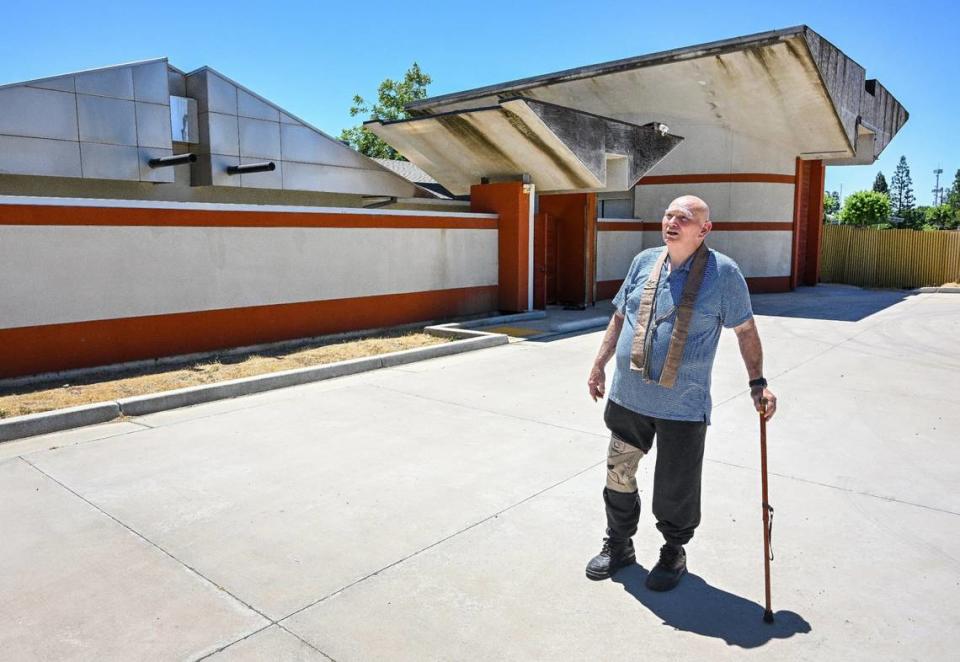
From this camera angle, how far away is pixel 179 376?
8.68m

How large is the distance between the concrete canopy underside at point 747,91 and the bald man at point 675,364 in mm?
13894

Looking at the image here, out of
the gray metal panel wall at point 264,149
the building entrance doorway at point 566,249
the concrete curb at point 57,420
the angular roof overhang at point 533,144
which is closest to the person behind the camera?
the concrete curb at point 57,420

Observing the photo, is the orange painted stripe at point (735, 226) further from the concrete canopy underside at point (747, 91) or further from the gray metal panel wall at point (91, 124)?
the gray metal panel wall at point (91, 124)

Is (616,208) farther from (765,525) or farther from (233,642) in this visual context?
(233,642)

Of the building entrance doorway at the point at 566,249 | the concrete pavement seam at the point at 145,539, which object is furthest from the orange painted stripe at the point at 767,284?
the concrete pavement seam at the point at 145,539

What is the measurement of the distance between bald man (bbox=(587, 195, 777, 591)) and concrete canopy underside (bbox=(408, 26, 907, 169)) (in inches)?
547

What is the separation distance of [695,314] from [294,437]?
411 centimetres

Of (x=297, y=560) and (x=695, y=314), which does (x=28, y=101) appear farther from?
(x=695, y=314)

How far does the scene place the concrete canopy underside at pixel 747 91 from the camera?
1589cm

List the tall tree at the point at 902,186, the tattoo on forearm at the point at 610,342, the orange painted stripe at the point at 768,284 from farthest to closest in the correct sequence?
the tall tree at the point at 902,186
the orange painted stripe at the point at 768,284
the tattoo on forearm at the point at 610,342

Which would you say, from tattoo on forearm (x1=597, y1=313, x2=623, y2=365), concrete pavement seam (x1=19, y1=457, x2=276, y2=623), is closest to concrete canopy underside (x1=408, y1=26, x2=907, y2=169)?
tattoo on forearm (x1=597, y1=313, x2=623, y2=365)

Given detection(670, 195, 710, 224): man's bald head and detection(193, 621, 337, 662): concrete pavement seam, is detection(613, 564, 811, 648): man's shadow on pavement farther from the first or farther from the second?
detection(670, 195, 710, 224): man's bald head

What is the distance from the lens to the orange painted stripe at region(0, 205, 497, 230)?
8172 mm

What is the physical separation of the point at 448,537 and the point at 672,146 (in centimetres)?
1430
